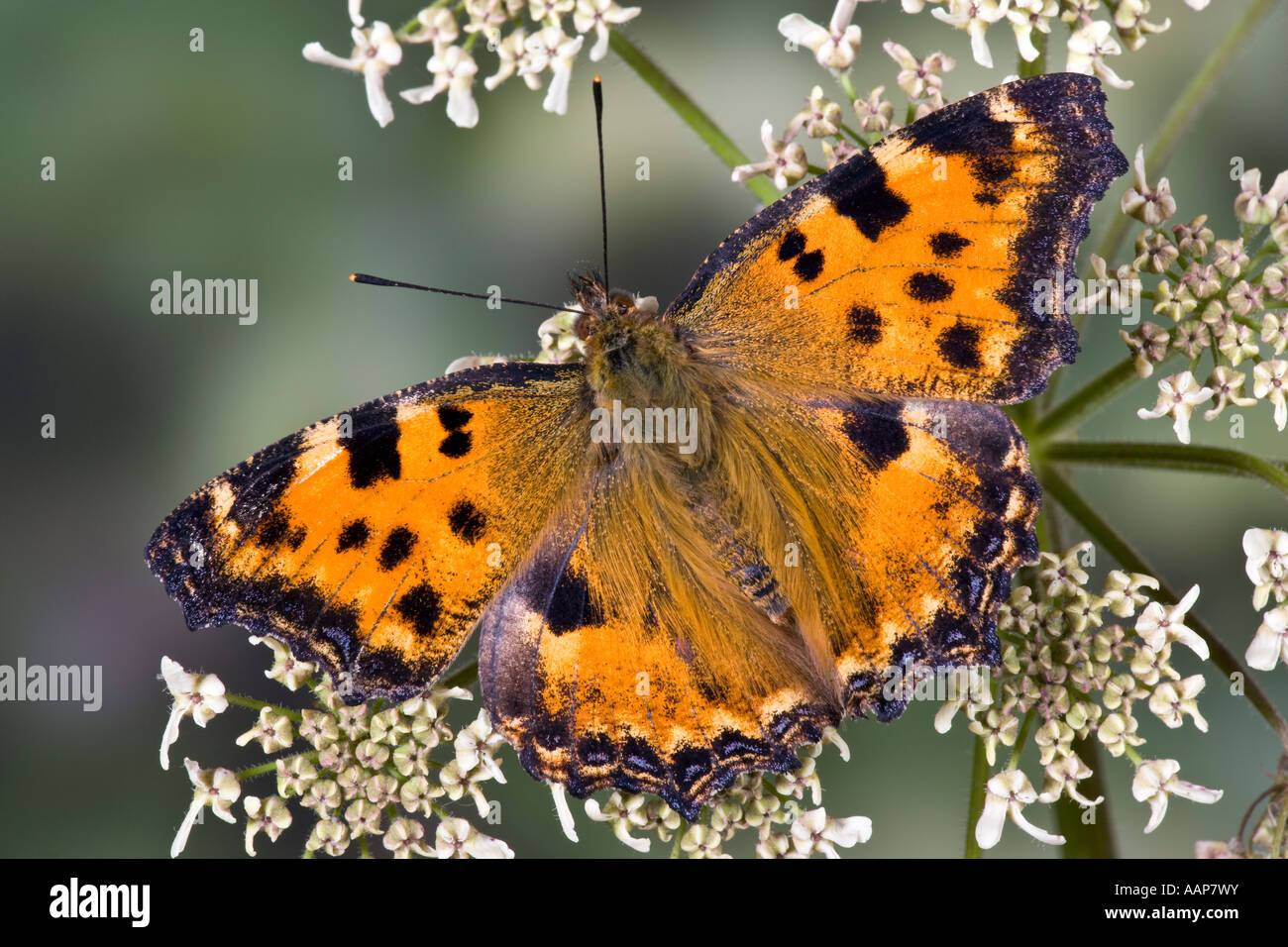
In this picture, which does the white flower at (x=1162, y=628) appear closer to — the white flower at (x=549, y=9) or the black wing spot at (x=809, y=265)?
the black wing spot at (x=809, y=265)

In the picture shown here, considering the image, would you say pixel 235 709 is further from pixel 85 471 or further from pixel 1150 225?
pixel 1150 225

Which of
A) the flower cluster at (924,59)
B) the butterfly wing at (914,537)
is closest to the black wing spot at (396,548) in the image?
the butterfly wing at (914,537)

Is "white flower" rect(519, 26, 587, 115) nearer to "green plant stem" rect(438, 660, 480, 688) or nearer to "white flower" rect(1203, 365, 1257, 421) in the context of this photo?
"green plant stem" rect(438, 660, 480, 688)

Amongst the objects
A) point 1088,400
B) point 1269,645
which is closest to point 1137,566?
point 1269,645

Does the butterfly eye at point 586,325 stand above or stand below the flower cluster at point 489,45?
below

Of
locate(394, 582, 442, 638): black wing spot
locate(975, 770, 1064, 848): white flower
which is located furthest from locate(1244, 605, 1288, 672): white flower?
locate(394, 582, 442, 638): black wing spot
